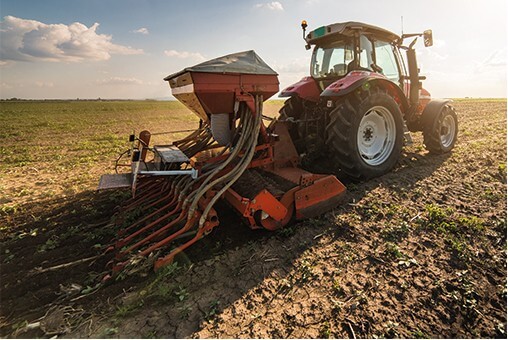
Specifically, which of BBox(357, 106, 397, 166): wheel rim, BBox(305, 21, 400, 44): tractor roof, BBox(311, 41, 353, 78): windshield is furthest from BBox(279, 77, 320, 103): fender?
BBox(357, 106, 397, 166): wheel rim

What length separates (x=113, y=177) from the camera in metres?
3.84

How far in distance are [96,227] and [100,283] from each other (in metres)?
1.34

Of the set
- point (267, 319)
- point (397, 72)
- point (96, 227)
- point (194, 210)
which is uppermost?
point (397, 72)

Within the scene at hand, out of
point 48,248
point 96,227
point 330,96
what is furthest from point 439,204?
point 48,248

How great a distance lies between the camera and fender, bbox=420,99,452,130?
6.05 m

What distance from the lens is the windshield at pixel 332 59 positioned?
5089 millimetres

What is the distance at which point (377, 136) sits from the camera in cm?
496

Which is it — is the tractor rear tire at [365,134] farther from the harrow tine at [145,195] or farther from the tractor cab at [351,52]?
the harrow tine at [145,195]

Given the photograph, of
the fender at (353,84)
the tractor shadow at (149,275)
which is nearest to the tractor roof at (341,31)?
the fender at (353,84)

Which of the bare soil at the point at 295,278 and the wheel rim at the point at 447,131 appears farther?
the wheel rim at the point at 447,131

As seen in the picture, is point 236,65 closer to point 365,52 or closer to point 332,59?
point 332,59

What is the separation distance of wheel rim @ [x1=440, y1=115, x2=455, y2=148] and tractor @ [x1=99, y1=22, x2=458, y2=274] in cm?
30

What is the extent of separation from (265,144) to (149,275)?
202 cm

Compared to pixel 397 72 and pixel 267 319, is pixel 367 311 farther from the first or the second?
pixel 397 72
